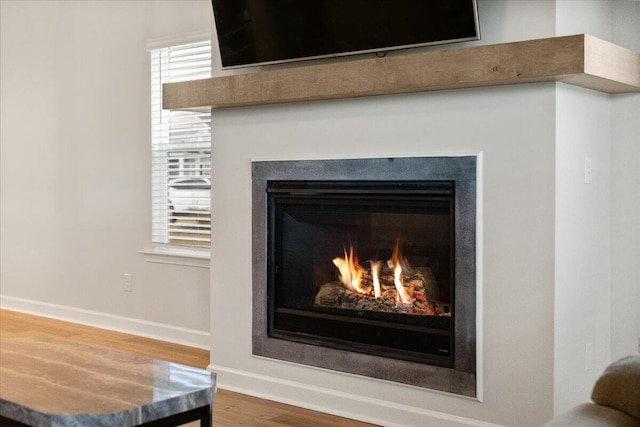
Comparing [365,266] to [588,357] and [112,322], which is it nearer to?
[588,357]

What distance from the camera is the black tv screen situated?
10.6 feet

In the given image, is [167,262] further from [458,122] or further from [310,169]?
[458,122]

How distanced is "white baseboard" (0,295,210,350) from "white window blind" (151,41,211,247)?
0.58 meters

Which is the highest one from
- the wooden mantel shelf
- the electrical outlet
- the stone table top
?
the wooden mantel shelf

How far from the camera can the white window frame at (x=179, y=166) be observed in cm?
509

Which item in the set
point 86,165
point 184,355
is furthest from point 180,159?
point 184,355

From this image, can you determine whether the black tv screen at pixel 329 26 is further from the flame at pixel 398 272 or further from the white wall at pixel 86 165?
the white wall at pixel 86 165

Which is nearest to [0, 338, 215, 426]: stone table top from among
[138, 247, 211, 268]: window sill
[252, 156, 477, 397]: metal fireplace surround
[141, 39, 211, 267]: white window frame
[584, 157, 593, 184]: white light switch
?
[252, 156, 477, 397]: metal fireplace surround

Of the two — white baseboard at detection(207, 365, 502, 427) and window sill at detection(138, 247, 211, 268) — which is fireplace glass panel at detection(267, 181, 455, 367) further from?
window sill at detection(138, 247, 211, 268)

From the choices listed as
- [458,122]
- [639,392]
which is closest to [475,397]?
[458,122]

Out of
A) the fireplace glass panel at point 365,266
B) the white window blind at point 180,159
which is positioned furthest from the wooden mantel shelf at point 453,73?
the white window blind at point 180,159

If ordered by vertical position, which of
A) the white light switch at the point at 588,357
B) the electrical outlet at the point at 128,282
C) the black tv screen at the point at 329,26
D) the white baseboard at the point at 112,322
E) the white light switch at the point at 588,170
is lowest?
the white baseboard at the point at 112,322

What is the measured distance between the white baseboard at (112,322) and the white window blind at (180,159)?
577 millimetres

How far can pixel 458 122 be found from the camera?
3.28 meters
